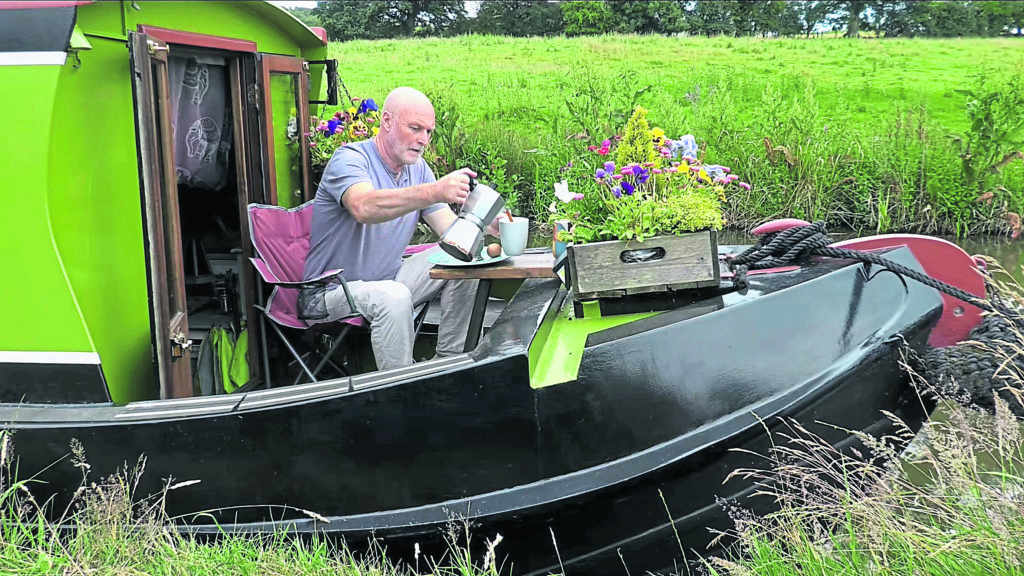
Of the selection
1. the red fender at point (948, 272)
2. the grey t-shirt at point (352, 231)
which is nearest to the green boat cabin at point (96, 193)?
the grey t-shirt at point (352, 231)

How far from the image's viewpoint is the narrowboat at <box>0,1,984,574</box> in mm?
2557

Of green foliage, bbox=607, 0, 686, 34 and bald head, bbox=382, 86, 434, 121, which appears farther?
green foliage, bbox=607, 0, 686, 34

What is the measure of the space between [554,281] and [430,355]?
89cm

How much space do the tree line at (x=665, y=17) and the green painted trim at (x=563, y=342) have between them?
36.9m

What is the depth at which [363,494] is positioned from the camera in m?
2.66

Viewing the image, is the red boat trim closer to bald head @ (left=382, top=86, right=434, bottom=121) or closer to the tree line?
bald head @ (left=382, top=86, right=434, bottom=121)

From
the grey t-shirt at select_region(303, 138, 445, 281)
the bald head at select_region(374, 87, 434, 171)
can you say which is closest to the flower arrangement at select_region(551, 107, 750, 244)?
the bald head at select_region(374, 87, 434, 171)

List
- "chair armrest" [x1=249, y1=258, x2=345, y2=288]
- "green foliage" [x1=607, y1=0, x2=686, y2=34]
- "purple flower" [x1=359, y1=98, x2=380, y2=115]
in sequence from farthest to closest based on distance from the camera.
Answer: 1. "green foliage" [x1=607, y1=0, x2=686, y2=34]
2. "purple flower" [x1=359, y1=98, x2=380, y2=115]
3. "chair armrest" [x1=249, y1=258, x2=345, y2=288]

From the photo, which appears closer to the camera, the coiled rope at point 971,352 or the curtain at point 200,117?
the coiled rope at point 971,352

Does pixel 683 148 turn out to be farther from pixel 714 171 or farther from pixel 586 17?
pixel 586 17

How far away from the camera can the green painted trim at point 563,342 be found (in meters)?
2.55

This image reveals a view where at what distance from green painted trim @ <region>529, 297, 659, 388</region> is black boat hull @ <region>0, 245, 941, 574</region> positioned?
0.04m

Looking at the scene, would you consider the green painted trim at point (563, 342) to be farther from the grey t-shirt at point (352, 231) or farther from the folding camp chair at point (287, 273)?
the grey t-shirt at point (352, 231)

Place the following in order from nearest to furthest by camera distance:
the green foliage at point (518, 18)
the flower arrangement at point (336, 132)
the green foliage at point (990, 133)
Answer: the flower arrangement at point (336, 132), the green foliage at point (990, 133), the green foliage at point (518, 18)
